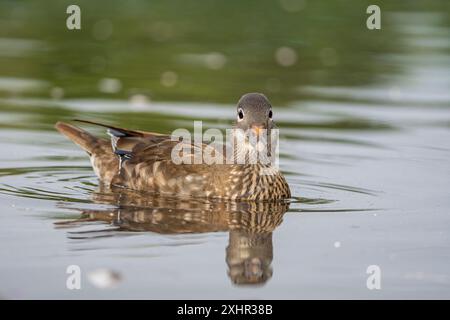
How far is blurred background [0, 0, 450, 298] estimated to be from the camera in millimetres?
8234

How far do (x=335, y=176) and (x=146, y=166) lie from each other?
2004 millimetres

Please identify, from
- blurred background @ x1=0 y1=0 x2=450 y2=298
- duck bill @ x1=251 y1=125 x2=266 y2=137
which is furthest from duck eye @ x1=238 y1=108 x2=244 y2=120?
blurred background @ x1=0 y1=0 x2=450 y2=298

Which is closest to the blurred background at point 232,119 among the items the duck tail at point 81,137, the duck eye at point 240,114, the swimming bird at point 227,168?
the duck tail at point 81,137

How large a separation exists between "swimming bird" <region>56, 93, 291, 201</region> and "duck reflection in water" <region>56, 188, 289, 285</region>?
16cm

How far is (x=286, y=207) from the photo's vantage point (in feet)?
34.7

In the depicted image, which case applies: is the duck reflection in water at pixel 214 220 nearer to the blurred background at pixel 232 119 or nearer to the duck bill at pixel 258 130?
the blurred background at pixel 232 119

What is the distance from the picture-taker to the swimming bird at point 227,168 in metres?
10.6

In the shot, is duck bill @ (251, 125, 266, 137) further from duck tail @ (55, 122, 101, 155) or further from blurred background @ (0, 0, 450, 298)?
duck tail @ (55, 122, 101, 155)

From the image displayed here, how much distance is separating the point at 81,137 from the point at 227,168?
6.99 feet

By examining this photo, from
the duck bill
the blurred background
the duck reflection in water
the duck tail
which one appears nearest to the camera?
the blurred background

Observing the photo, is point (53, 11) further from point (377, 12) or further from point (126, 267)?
point (126, 267)

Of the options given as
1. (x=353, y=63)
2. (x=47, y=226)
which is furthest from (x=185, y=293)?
(x=353, y=63)

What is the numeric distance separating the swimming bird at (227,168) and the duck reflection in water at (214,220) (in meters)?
0.16

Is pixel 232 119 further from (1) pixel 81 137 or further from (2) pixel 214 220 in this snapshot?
(2) pixel 214 220
